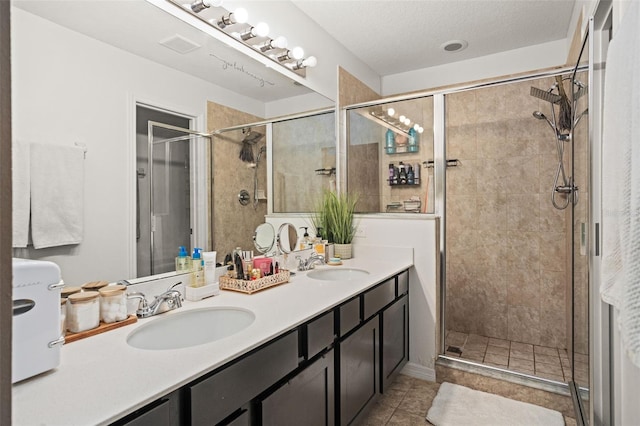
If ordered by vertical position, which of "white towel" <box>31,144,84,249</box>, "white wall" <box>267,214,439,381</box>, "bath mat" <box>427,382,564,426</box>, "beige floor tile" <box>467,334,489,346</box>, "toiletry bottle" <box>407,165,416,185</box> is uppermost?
"toiletry bottle" <box>407,165,416,185</box>

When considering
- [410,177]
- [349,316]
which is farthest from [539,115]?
[349,316]

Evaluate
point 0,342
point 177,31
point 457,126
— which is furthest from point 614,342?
point 457,126

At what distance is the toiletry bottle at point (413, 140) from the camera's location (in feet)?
9.24

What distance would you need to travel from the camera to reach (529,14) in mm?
2500

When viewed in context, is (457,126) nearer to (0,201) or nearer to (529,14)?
(529,14)

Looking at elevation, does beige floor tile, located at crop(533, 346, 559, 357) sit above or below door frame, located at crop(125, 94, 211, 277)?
below

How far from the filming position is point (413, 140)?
286 cm

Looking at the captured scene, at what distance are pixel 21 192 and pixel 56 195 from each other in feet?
0.31

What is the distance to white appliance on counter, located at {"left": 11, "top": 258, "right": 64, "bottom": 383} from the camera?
79 cm

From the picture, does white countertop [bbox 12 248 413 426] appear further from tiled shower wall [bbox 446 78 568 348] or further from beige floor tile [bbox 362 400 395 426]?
tiled shower wall [bbox 446 78 568 348]

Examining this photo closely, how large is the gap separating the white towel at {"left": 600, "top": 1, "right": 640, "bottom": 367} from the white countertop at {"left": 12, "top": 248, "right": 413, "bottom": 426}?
2.93ft

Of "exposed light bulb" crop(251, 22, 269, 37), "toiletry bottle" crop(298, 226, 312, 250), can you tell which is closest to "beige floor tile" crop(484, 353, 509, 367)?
"toiletry bottle" crop(298, 226, 312, 250)

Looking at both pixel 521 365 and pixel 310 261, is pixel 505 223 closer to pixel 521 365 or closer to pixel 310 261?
pixel 521 365

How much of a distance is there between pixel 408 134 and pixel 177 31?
1.89 m
